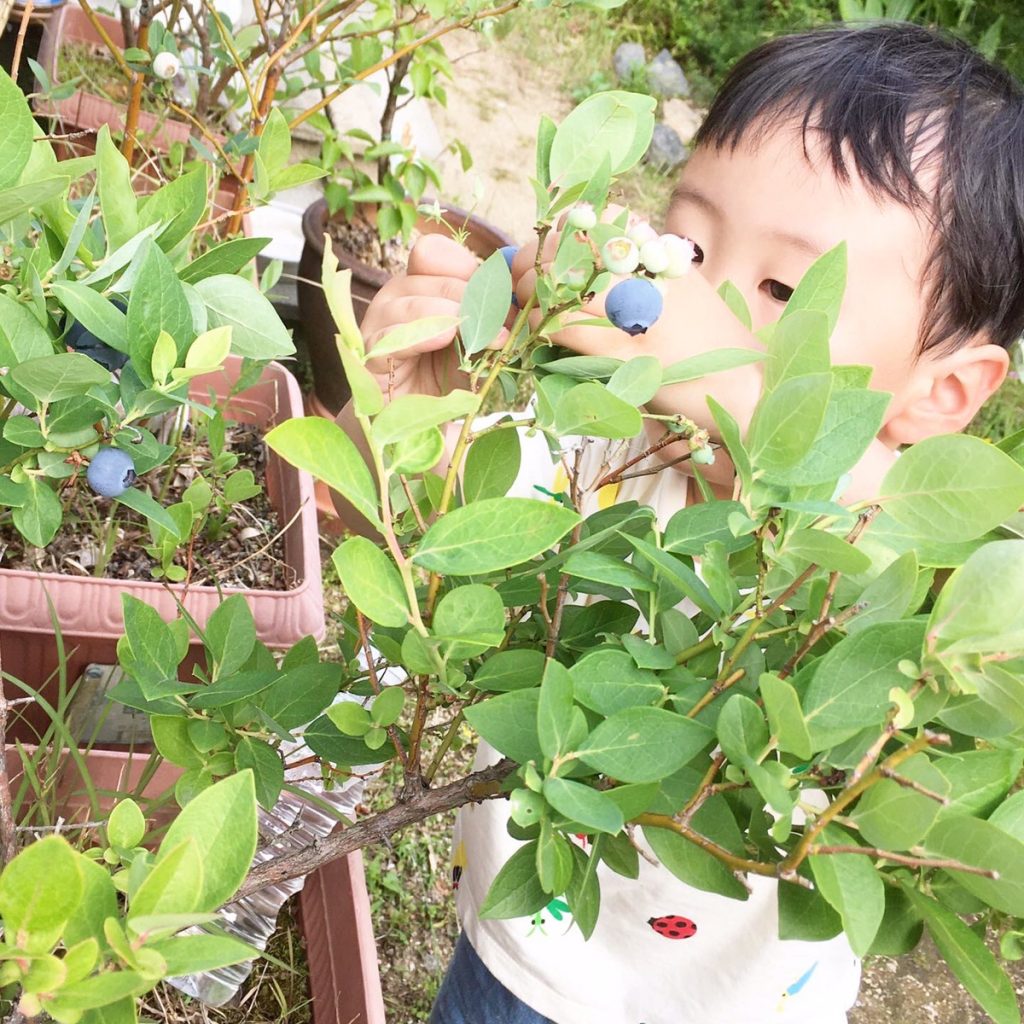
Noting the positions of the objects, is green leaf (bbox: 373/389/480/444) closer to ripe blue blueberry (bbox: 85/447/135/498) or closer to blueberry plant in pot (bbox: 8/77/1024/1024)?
blueberry plant in pot (bbox: 8/77/1024/1024)

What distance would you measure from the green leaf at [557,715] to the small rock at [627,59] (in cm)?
392

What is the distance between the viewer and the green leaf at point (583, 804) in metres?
0.35

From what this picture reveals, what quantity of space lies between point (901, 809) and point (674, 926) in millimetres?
716

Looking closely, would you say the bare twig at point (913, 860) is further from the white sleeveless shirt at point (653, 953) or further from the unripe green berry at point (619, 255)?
the white sleeveless shirt at point (653, 953)

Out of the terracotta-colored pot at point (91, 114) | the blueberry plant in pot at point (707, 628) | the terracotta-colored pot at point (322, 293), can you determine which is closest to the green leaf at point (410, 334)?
the blueberry plant in pot at point (707, 628)

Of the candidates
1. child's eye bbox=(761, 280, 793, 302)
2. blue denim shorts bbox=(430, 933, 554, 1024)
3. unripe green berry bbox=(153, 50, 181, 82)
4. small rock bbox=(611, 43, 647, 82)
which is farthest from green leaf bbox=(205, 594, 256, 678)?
small rock bbox=(611, 43, 647, 82)

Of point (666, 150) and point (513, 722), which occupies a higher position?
point (513, 722)

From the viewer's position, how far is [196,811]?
0.31 metres

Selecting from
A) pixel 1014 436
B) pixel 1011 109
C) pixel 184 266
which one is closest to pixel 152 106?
pixel 1011 109

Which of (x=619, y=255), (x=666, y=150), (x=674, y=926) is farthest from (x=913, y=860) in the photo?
(x=666, y=150)

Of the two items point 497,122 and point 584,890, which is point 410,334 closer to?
point 584,890

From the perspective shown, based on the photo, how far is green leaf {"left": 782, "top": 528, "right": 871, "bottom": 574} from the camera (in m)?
0.34

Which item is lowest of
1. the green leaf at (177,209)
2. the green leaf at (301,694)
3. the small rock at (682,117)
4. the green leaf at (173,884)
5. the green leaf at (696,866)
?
the small rock at (682,117)

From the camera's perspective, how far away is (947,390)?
3.05 feet
